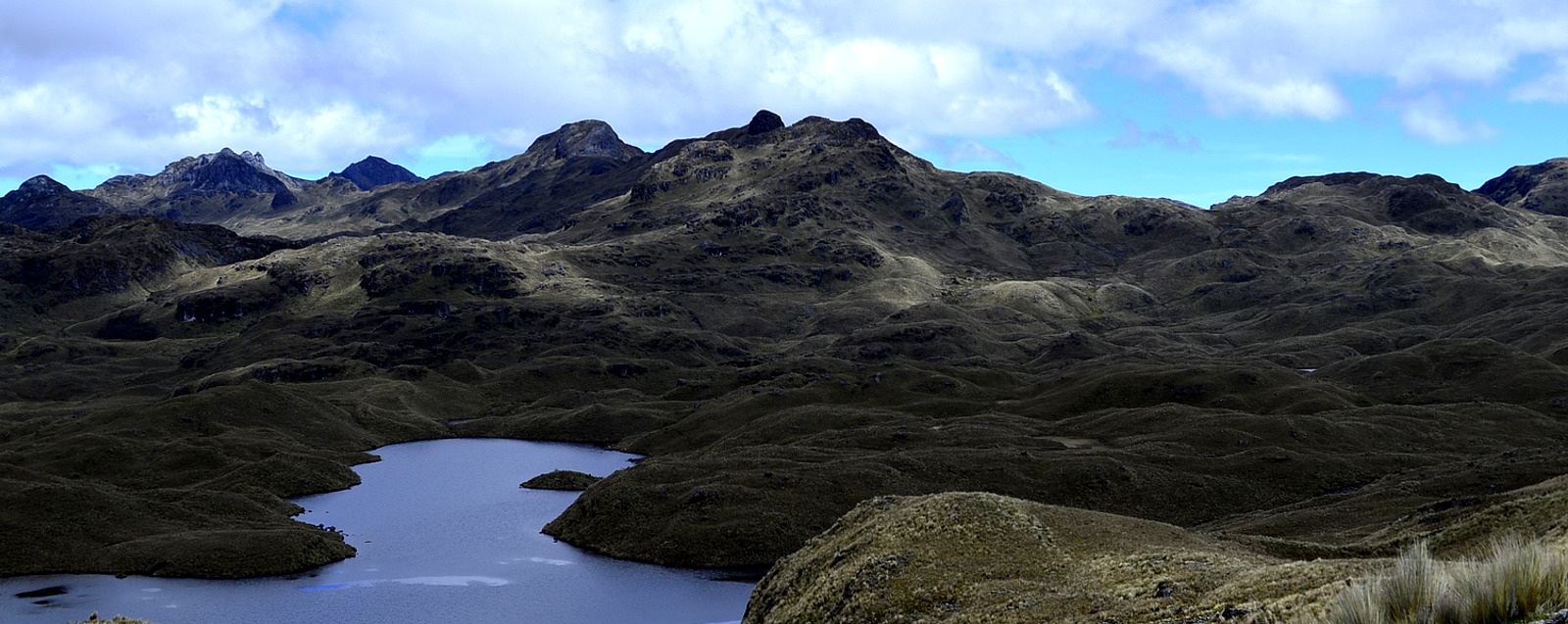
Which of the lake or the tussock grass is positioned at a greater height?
the lake

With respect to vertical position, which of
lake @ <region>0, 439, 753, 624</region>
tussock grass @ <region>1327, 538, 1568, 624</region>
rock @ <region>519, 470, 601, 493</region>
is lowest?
tussock grass @ <region>1327, 538, 1568, 624</region>

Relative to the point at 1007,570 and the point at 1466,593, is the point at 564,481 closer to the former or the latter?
the point at 1007,570

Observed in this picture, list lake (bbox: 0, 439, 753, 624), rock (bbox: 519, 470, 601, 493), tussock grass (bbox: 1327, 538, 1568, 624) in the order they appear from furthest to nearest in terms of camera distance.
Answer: rock (bbox: 519, 470, 601, 493) → lake (bbox: 0, 439, 753, 624) → tussock grass (bbox: 1327, 538, 1568, 624)

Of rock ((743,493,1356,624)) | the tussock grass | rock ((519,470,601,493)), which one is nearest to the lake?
rock ((519,470,601,493))

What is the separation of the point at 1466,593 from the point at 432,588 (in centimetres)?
9063

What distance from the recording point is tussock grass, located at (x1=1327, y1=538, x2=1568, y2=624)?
23562 mm

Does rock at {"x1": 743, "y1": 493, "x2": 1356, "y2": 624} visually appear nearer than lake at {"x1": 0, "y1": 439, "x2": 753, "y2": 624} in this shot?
Yes

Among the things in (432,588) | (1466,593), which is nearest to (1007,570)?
(1466,593)

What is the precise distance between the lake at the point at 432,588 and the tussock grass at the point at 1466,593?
70.0 m

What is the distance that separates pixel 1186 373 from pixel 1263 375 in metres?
11.6

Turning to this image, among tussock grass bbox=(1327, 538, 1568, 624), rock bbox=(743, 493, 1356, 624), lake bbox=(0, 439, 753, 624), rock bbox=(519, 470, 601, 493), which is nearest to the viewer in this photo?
tussock grass bbox=(1327, 538, 1568, 624)

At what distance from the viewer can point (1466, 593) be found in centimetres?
2414

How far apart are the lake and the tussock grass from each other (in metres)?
70.0

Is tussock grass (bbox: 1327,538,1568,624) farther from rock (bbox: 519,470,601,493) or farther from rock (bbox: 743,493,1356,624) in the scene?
rock (bbox: 519,470,601,493)
